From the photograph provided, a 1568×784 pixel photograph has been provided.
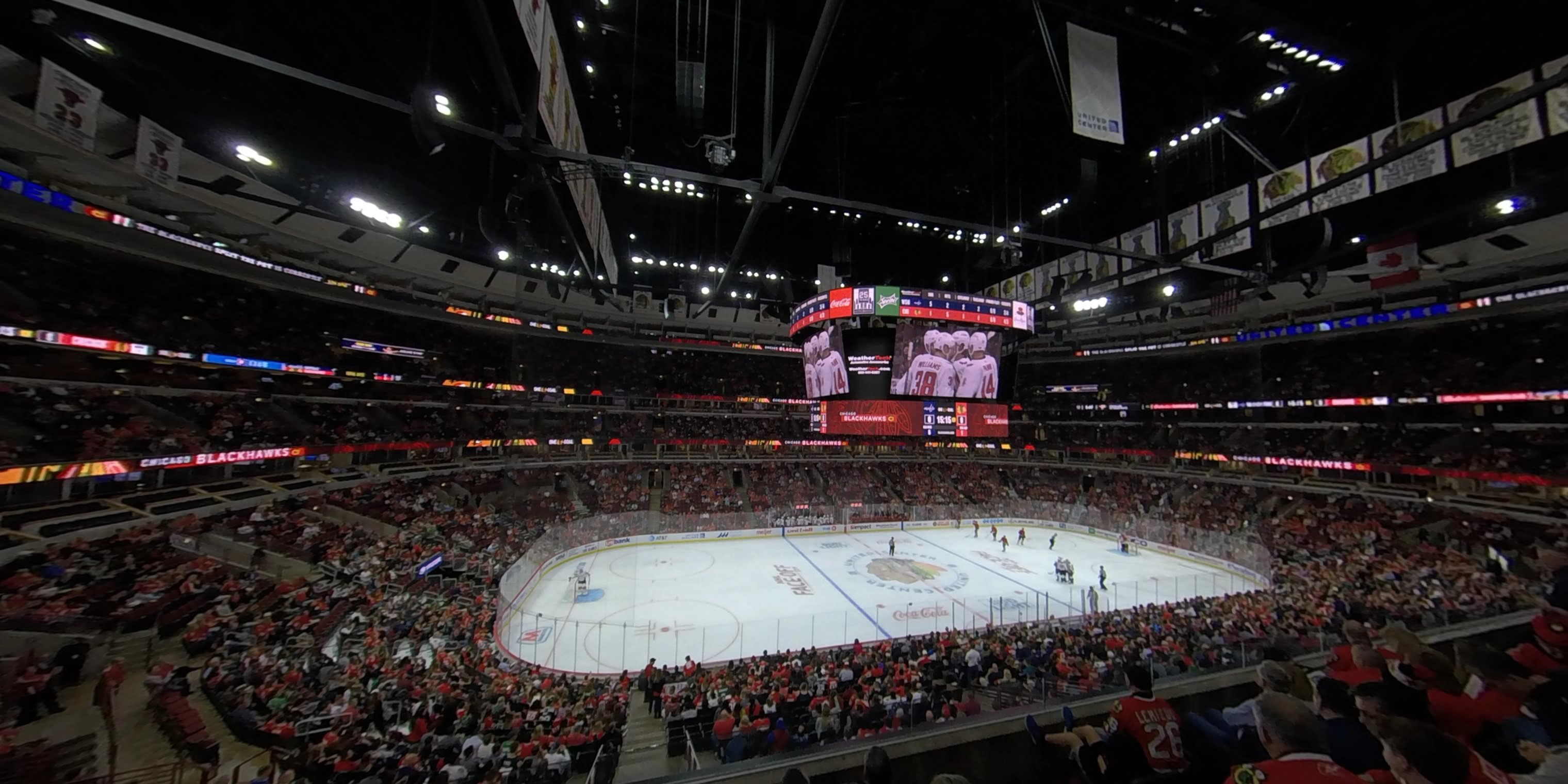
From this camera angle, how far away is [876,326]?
42.2 ft

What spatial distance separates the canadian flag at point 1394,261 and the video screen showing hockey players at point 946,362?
7.15m

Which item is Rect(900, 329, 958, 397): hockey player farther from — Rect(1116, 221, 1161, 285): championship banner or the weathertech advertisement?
Rect(1116, 221, 1161, 285): championship banner

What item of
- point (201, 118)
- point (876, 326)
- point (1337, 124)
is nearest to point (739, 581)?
point (876, 326)

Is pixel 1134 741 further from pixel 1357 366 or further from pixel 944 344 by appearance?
pixel 1357 366

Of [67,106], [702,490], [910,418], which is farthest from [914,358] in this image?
[702,490]

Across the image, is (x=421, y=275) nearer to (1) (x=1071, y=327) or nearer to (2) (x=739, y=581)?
(2) (x=739, y=581)

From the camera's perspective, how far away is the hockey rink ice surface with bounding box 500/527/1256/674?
485 inches

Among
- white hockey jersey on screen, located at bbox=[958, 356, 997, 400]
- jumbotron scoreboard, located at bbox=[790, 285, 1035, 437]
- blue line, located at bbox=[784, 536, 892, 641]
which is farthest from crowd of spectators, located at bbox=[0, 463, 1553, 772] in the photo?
white hockey jersey on screen, located at bbox=[958, 356, 997, 400]

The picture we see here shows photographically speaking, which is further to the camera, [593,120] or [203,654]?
[593,120]

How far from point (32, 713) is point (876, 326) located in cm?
1482

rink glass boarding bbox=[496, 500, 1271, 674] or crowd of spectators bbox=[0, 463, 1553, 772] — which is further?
rink glass boarding bbox=[496, 500, 1271, 674]

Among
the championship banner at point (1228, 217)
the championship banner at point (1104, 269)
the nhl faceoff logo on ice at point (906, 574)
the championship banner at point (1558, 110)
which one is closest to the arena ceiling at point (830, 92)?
the championship banner at point (1558, 110)

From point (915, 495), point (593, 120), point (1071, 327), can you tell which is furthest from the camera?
point (915, 495)

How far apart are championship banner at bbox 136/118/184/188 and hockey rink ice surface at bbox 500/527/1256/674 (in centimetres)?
1108
